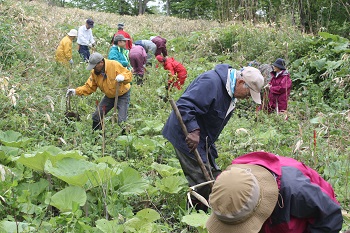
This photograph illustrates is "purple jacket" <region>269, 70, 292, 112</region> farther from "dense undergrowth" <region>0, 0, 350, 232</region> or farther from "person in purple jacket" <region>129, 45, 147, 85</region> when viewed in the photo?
"person in purple jacket" <region>129, 45, 147, 85</region>

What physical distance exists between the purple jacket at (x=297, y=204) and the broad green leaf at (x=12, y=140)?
3.24m

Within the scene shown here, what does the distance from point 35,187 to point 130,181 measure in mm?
841

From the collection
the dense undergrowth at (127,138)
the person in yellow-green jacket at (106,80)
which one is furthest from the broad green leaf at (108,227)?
the person in yellow-green jacket at (106,80)

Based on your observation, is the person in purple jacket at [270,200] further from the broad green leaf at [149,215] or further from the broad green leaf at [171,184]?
the broad green leaf at [171,184]

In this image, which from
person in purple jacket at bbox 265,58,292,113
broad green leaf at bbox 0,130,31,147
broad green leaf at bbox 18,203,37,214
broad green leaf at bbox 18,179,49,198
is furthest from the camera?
person in purple jacket at bbox 265,58,292,113

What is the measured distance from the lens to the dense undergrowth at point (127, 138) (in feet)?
12.0

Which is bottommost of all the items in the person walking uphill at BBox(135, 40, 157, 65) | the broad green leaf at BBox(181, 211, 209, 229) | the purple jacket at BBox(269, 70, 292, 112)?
the purple jacket at BBox(269, 70, 292, 112)

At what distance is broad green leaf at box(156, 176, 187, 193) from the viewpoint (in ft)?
13.5

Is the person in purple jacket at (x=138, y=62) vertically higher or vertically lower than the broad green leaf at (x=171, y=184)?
higher

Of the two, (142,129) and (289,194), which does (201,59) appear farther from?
(289,194)

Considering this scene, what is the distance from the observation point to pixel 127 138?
541 centimetres

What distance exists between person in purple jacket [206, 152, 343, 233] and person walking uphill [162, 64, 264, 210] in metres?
1.39

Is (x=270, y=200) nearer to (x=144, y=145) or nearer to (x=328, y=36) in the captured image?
(x=144, y=145)

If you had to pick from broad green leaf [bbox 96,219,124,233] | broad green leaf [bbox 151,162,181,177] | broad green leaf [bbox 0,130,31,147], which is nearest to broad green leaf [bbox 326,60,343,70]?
broad green leaf [bbox 151,162,181,177]
